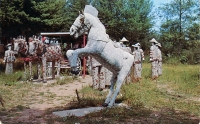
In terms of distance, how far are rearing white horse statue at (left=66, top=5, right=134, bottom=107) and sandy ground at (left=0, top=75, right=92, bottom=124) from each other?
4.20 ft

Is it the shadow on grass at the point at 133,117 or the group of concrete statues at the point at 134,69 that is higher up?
the group of concrete statues at the point at 134,69

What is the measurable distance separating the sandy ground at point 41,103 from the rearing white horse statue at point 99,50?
1280 mm

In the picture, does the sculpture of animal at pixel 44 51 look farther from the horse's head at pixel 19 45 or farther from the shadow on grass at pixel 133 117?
the shadow on grass at pixel 133 117

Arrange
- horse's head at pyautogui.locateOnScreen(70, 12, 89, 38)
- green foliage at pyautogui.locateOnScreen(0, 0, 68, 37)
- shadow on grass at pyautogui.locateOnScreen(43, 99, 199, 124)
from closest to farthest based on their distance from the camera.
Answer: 1. shadow on grass at pyautogui.locateOnScreen(43, 99, 199, 124)
2. horse's head at pyautogui.locateOnScreen(70, 12, 89, 38)
3. green foliage at pyautogui.locateOnScreen(0, 0, 68, 37)

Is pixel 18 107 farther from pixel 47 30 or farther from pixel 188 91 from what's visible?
pixel 47 30

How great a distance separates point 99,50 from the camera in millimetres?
5230

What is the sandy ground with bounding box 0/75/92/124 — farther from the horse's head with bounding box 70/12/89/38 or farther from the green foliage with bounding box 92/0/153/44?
the green foliage with bounding box 92/0/153/44

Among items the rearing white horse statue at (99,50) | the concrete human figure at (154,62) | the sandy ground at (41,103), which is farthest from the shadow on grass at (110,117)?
the concrete human figure at (154,62)

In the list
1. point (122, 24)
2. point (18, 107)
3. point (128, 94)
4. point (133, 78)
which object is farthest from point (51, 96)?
point (122, 24)

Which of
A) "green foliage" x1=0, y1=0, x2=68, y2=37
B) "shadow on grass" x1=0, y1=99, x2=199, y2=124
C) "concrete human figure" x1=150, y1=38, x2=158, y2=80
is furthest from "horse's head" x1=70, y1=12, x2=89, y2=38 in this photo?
"green foliage" x1=0, y1=0, x2=68, y2=37

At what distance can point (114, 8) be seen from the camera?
808 inches

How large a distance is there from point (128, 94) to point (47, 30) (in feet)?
33.9

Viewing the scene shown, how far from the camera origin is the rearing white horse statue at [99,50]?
511cm

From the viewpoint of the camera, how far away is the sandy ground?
5.11 metres
